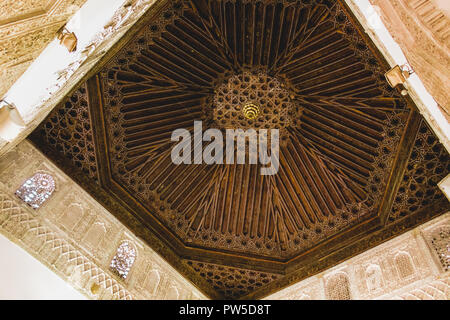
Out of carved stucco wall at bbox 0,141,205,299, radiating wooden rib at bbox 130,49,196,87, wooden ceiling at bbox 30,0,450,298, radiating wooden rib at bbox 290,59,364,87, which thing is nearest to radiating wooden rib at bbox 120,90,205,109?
wooden ceiling at bbox 30,0,450,298

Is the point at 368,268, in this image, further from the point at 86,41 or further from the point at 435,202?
the point at 86,41

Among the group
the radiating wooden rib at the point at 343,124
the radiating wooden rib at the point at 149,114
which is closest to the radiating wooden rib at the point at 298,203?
the radiating wooden rib at the point at 343,124

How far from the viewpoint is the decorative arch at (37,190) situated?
5309mm

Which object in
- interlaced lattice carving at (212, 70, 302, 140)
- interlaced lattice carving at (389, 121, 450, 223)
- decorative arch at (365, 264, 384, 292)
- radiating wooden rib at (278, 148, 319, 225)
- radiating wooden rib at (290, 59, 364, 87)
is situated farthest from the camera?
radiating wooden rib at (278, 148, 319, 225)

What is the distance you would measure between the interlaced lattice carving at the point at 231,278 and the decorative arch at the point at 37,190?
309 centimetres

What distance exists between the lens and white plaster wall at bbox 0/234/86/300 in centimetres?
455

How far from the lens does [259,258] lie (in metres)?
7.32

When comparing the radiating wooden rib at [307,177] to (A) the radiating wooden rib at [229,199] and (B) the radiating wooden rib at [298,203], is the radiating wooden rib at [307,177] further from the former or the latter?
(A) the radiating wooden rib at [229,199]

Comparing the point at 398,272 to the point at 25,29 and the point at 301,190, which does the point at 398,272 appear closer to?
the point at 301,190

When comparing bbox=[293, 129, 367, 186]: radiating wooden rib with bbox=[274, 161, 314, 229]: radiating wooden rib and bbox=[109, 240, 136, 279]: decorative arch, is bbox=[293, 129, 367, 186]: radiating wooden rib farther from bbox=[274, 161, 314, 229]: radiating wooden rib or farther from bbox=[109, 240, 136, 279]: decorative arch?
bbox=[109, 240, 136, 279]: decorative arch

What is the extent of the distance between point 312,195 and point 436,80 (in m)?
5.30

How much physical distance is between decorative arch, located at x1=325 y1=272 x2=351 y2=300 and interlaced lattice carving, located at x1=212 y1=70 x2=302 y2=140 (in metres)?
2.95

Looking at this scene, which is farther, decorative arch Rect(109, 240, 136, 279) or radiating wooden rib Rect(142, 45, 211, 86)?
radiating wooden rib Rect(142, 45, 211, 86)
